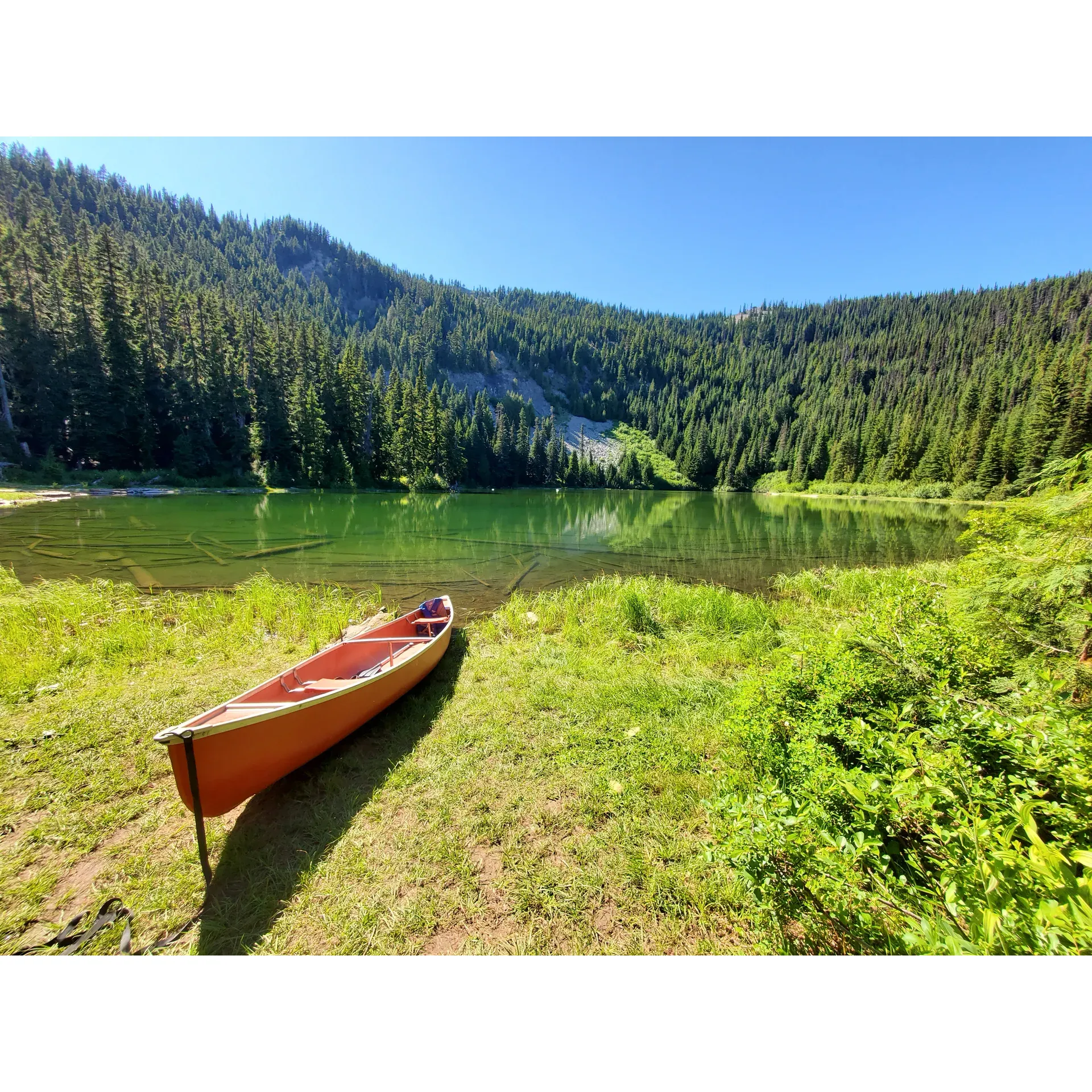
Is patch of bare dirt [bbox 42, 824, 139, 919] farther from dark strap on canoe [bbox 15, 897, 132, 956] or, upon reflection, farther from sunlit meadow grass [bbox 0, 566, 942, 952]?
dark strap on canoe [bbox 15, 897, 132, 956]

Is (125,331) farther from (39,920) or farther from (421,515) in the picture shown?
(39,920)

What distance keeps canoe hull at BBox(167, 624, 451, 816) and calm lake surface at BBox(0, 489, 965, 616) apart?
5489 millimetres

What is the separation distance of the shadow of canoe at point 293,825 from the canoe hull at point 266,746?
236 mm

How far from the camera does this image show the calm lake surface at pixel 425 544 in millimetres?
13328

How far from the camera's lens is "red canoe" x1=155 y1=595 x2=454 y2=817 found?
3523mm

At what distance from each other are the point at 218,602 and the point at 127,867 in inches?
259

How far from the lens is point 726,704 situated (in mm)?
5336

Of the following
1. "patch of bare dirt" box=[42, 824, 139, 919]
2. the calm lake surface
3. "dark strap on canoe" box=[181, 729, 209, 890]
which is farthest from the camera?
the calm lake surface

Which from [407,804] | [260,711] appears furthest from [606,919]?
[260,711]

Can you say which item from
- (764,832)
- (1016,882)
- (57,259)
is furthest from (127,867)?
(57,259)

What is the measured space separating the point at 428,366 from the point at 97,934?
400ft

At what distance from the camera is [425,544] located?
19922 mm

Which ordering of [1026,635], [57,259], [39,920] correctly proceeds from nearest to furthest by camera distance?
[39,920] → [1026,635] → [57,259]

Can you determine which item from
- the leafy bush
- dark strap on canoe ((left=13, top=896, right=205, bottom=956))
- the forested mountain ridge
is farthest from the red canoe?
the forested mountain ridge
